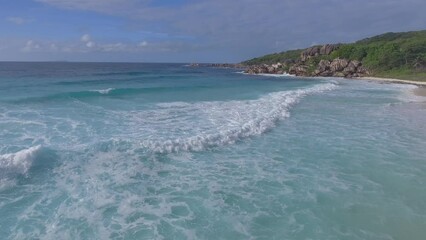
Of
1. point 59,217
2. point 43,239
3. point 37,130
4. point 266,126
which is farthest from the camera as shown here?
point 266,126

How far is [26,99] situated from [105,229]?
2337cm

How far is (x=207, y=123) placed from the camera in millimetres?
18375

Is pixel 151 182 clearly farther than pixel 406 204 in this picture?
Yes

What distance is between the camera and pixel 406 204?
348 inches

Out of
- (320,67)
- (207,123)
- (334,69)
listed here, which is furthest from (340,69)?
(207,123)

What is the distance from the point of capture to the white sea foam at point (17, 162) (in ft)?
36.0

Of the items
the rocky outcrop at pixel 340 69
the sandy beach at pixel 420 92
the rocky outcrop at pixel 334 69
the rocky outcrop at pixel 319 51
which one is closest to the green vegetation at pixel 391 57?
the rocky outcrop at pixel 340 69

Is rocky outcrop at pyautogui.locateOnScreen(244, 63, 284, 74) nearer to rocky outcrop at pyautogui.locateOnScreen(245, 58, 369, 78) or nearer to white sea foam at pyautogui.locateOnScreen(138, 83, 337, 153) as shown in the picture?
rocky outcrop at pyautogui.locateOnScreen(245, 58, 369, 78)

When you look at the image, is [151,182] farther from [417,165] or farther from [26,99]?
[26,99]

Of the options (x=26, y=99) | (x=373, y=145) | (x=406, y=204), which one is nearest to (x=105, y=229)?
(x=406, y=204)

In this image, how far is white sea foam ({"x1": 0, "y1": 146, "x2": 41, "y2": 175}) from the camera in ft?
36.0

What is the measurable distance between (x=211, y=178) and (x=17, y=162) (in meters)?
6.20

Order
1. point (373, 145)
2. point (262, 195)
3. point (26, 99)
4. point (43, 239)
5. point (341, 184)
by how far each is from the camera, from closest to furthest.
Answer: point (43, 239) → point (262, 195) → point (341, 184) → point (373, 145) → point (26, 99)

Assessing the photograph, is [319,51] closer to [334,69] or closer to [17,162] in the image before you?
[334,69]
